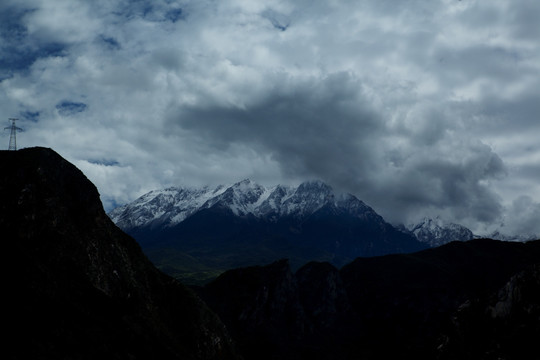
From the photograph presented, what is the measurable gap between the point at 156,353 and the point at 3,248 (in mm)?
54571

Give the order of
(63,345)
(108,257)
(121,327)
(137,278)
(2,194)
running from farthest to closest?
1. (137,278)
2. (108,257)
3. (2,194)
4. (121,327)
5. (63,345)

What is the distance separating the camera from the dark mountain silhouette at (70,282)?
11488 centimetres

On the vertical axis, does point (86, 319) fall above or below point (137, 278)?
below

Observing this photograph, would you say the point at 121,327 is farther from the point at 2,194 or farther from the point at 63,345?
the point at 2,194

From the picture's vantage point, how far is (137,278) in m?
189

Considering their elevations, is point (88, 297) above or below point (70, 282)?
below

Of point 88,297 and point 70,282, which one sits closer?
point 70,282

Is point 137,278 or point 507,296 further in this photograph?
point 137,278

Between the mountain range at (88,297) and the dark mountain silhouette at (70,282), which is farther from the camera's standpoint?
the mountain range at (88,297)

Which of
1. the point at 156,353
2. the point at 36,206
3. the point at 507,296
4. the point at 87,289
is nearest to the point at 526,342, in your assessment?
the point at 507,296

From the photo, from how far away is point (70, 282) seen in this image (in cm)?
14362

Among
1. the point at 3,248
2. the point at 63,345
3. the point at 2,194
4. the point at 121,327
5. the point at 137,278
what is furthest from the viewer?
the point at 137,278

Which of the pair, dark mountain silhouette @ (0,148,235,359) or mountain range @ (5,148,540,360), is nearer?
dark mountain silhouette @ (0,148,235,359)

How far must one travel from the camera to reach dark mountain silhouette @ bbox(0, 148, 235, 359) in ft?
377
